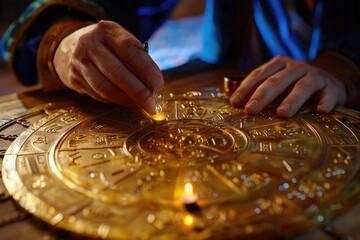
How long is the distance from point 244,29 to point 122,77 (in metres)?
1.23

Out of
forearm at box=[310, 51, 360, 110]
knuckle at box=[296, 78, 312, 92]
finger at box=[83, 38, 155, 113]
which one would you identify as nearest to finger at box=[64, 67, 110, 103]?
finger at box=[83, 38, 155, 113]

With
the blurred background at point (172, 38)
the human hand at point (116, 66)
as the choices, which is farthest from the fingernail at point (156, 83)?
the blurred background at point (172, 38)

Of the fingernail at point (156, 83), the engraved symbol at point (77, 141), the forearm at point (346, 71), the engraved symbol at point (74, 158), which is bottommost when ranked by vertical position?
the forearm at point (346, 71)

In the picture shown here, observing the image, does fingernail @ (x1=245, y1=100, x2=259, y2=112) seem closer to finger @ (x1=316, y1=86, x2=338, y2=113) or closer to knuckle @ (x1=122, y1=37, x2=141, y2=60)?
finger @ (x1=316, y1=86, x2=338, y2=113)

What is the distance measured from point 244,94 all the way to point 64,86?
82 cm

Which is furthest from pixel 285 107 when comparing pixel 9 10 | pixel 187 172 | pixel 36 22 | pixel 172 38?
pixel 9 10

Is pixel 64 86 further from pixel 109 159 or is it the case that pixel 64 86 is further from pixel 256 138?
pixel 256 138

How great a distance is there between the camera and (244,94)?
140cm

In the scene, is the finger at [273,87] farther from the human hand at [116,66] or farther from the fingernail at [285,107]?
the human hand at [116,66]

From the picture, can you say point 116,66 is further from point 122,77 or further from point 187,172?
point 187,172

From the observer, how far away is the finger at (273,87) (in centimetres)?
131

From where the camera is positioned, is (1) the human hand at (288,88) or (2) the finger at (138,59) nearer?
(2) the finger at (138,59)

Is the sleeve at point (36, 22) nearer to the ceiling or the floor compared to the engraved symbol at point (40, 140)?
nearer to the ceiling

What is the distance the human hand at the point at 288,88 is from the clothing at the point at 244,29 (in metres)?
0.22
